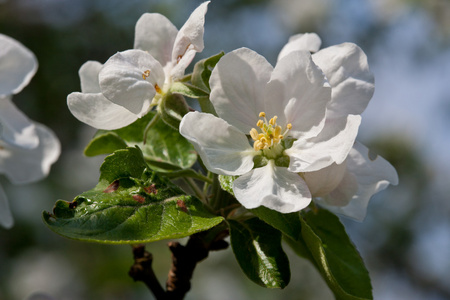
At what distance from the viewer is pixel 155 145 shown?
115 cm

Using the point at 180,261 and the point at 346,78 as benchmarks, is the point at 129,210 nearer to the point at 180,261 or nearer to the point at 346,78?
the point at 180,261

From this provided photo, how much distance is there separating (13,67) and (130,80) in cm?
55

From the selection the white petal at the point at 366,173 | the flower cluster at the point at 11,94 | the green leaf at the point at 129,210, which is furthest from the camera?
the flower cluster at the point at 11,94

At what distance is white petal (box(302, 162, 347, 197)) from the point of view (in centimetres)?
86

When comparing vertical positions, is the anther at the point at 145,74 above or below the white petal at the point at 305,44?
below

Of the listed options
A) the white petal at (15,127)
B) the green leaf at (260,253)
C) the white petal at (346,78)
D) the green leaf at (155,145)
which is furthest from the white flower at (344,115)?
the white petal at (15,127)

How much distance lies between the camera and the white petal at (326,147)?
0.81 metres

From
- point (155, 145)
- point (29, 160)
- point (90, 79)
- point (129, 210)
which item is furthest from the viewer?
point (29, 160)

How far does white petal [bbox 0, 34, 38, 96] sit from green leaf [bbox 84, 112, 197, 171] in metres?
0.27

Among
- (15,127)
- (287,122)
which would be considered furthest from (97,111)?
(15,127)

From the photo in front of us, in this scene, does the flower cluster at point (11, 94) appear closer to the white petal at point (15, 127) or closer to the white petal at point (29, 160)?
the white petal at point (15, 127)

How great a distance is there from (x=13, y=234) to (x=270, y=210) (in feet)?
11.5

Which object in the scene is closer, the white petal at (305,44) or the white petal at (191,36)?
the white petal at (191,36)

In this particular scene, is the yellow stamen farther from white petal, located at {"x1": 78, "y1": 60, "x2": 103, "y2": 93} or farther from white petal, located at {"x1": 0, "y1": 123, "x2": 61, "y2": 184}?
white petal, located at {"x1": 0, "y1": 123, "x2": 61, "y2": 184}
